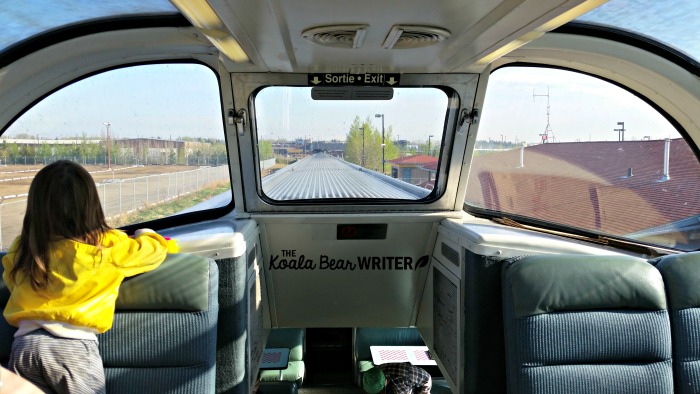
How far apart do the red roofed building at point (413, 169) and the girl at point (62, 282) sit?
2.12 m

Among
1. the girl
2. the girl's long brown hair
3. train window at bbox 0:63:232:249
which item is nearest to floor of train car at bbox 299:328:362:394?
train window at bbox 0:63:232:249

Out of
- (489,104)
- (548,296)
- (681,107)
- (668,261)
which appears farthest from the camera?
(489,104)

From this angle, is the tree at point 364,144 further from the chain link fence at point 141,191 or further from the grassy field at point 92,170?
the grassy field at point 92,170

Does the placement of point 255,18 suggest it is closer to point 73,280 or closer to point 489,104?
point 73,280

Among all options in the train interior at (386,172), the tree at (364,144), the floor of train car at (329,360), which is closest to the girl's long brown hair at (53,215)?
the train interior at (386,172)

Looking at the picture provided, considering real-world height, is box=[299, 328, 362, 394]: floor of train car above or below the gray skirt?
below

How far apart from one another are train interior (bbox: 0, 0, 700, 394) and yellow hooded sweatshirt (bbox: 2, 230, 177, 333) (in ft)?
0.54

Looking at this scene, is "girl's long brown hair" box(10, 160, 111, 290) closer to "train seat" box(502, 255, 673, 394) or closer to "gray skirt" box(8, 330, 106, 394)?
"gray skirt" box(8, 330, 106, 394)

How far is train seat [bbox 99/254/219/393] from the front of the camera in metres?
2.41

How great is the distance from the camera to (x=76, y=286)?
217 centimetres

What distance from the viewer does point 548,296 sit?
2.60 m

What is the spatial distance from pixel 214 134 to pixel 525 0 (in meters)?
2.34

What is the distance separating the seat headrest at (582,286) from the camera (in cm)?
260

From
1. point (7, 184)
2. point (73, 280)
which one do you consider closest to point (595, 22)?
point (73, 280)
